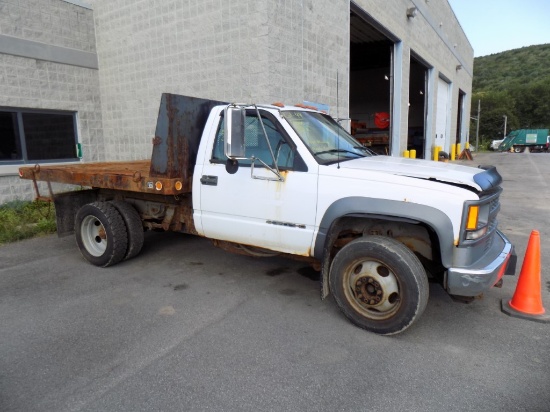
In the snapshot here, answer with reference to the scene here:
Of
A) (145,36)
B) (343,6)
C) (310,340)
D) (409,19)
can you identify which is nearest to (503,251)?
(310,340)

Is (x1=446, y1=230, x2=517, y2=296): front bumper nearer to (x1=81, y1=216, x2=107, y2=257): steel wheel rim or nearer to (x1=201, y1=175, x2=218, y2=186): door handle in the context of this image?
(x1=201, y1=175, x2=218, y2=186): door handle

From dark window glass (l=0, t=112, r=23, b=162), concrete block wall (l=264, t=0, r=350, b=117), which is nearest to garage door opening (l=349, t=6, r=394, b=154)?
concrete block wall (l=264, t=0, r=350, b=117)

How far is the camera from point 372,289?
11.8ft

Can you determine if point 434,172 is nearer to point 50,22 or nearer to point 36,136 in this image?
point 36,136

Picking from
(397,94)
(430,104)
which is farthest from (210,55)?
(430,104)

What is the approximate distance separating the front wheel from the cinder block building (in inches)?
200

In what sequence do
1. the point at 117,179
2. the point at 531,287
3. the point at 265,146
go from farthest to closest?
the point at 117,179 < the point at 265,146 < the point at 531,287

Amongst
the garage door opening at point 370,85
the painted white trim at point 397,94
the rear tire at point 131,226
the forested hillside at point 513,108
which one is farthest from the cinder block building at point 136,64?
the forested hillside at point 513,108

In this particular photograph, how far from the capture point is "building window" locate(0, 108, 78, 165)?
919 centimetres

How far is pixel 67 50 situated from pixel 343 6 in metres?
7.27

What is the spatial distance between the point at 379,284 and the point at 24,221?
26.1 ft

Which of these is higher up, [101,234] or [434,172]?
[434,172]

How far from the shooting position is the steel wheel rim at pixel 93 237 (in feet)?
18.1

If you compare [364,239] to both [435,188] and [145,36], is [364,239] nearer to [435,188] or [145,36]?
[435,188]
